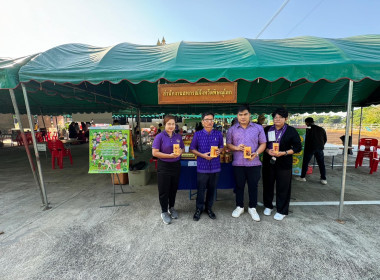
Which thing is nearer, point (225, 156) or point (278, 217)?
point (278, 217)

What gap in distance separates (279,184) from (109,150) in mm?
3235

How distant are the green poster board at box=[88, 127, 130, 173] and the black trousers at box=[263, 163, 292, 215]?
8.83 ft

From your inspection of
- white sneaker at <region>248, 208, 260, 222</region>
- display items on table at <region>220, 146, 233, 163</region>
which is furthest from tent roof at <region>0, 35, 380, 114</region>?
white sneaker at <region>248, 208, 260, 222</region>

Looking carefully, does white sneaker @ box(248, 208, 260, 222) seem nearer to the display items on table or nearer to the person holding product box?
the person holding product box

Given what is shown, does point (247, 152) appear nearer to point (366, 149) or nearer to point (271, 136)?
point (271, 136)

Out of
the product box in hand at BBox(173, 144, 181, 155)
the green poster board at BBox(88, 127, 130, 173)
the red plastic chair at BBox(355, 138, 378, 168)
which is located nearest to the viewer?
the product box in hand at BBox(173, 144, 181, 155)

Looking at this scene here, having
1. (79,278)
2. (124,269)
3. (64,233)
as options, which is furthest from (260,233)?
(64,233)

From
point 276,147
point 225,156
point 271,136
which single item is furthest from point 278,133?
point 225,156

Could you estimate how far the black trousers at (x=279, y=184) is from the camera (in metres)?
2.80

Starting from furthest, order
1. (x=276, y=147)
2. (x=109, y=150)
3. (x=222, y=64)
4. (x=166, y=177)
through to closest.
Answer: (x=109, y=150) → (x=222, y=64) → (x=166, y=177) → (x=276, y=147)

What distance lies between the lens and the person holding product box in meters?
2.71

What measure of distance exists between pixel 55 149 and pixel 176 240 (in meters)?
6.56

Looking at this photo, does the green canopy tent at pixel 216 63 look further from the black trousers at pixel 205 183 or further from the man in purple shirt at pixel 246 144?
the black trousers at pixel 205 183

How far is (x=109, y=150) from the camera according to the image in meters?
3.32
